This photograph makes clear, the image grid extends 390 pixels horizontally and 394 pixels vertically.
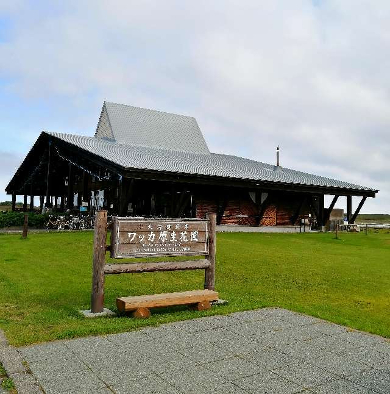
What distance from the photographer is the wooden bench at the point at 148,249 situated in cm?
640

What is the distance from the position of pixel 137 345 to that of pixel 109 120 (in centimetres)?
2955

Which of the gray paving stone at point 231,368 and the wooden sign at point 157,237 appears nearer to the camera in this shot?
the gray paving stone at point 231,368

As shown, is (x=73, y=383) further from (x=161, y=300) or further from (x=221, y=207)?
(x=221, y=207)

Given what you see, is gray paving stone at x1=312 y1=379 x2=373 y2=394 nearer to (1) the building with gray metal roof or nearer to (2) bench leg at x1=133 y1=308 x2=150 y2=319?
(2) bench leg at x1=133 y1=308 x2=150 y2=319

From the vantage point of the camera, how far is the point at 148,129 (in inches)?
1337

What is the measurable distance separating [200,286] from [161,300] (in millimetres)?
2601

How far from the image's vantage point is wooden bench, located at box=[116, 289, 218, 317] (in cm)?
612

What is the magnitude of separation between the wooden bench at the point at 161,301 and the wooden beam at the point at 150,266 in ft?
1.47

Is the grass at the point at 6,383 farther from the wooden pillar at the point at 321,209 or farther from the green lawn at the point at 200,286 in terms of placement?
the wooden pillar at the point at 321,209

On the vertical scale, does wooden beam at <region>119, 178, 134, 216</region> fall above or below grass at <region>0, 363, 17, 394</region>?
above

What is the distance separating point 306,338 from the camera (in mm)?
5293

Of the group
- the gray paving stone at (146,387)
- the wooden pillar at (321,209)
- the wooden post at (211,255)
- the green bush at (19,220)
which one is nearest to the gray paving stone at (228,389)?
the gray paving stone at (146,387)

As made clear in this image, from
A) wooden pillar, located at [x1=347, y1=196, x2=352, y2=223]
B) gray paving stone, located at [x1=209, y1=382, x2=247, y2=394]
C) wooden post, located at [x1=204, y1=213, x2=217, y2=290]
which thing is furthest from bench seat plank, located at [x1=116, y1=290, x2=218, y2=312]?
wooden pillar, located at [x1=347, y1=196, x2=352, y2=223]

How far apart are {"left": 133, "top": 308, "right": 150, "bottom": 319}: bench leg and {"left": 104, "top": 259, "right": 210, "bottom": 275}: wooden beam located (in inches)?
28.5
